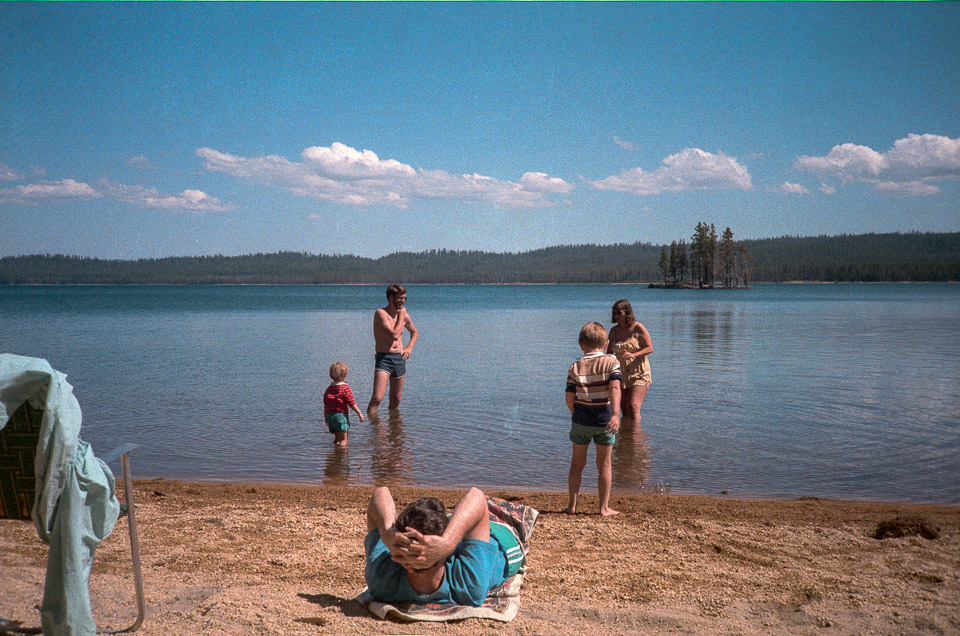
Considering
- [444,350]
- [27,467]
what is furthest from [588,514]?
[444,350]

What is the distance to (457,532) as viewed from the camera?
3463 millimetres

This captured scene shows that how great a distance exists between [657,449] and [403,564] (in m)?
5.87

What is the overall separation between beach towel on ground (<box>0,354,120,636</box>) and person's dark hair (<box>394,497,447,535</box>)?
129 cm

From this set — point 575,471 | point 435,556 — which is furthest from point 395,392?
point 435,556

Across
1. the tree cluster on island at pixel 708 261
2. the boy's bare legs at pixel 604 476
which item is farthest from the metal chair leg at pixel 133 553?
the tree cluster on island at pixel 708 261

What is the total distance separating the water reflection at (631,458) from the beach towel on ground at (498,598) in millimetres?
3055

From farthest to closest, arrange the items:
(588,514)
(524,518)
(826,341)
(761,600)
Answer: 1. (826,341)
2. (588,514)
3. (524,518)
4. (761,600)

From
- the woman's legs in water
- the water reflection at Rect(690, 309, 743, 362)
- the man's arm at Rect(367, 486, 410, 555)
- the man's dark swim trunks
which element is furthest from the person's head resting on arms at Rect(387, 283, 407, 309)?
the water reflection at Rect(690, 309, 743, 362)

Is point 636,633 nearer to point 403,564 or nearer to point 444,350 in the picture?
point 403,564

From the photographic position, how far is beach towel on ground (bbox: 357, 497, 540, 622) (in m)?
3.48

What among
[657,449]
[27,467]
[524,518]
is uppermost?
[27,467]

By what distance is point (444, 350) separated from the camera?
21844mm

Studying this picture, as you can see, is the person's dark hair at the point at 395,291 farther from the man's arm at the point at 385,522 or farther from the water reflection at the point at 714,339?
the water reflection at the point at 714,339

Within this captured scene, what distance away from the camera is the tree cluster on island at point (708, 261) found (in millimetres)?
123812
